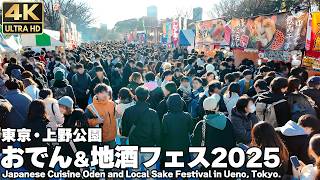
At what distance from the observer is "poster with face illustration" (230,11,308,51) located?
10062mm

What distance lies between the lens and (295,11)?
1041cm

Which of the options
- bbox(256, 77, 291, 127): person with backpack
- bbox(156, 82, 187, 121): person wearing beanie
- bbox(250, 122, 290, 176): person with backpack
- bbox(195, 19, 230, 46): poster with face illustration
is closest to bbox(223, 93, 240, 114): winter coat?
bbox(256, 77, 291, 127): person with backpack

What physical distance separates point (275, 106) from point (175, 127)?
1391 millimetres

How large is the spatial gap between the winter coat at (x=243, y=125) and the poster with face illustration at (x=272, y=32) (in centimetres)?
550

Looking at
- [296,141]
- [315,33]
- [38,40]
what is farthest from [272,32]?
[38,40]

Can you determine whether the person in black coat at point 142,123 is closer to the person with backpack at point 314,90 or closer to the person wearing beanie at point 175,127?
the person wearing beanie at point 175,127

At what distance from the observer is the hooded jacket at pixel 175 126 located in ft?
17.1

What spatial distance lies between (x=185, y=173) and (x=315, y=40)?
556cm

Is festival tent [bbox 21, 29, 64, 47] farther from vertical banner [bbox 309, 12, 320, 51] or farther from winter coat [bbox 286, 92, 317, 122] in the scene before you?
winter coat [bbox 286, 92, 317, 122]

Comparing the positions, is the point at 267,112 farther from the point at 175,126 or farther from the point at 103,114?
the point at 103,114

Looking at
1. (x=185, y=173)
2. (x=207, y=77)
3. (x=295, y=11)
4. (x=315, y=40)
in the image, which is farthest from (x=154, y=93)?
(x=295, y=11)

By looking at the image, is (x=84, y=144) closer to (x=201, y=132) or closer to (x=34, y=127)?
(x=34, y=127)

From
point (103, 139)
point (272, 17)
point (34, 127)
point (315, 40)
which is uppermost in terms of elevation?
point (272, 17)

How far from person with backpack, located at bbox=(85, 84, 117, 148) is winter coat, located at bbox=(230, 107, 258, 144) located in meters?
1.78
